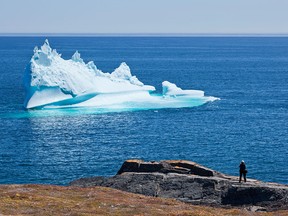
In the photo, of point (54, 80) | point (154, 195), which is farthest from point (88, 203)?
point (54, 80)

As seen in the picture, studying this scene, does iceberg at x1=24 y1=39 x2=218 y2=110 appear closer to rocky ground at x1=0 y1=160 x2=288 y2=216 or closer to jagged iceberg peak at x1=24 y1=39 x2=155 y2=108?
jagged iceberg peak at x1=24 y1=39 x2=155 y2=108

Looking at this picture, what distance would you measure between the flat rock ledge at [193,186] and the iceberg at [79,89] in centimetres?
4406

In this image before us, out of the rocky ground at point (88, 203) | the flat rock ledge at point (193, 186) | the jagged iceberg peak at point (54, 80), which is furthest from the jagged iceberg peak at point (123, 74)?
the rocky ground at point (88, 203)

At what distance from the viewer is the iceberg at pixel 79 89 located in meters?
80.2

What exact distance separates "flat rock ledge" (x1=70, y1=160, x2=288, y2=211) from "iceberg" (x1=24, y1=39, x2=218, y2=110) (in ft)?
145

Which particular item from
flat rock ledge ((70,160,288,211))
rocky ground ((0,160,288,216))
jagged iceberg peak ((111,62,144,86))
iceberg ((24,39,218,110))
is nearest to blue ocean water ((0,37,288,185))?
iceberg ((24,39,218,110))

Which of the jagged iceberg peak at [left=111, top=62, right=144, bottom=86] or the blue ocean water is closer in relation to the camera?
the blue ocean water

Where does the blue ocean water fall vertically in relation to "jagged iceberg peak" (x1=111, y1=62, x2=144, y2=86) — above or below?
below

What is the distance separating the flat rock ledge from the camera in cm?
3166

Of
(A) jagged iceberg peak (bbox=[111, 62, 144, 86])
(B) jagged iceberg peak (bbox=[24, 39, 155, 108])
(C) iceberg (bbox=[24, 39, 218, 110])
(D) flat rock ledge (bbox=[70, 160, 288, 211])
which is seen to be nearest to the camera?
(D) flat rock ledge (bbox=[70, 160, 288, 211])

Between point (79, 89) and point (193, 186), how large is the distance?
166 ft

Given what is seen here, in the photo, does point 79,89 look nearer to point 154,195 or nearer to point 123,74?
point 123,74

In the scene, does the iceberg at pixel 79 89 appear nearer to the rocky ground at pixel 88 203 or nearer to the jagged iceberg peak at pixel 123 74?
the jagged iceberg peak at pixel 123 74

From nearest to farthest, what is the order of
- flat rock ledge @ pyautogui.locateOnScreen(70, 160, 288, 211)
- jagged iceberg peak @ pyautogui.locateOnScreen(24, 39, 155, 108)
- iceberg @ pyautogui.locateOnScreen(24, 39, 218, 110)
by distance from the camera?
flat rock ledge @ pyautogui.locateOnScreen(70, 160, 288, 211) < jagged iceberg peak @ pyautogui.locateOnScreen(24, 39, 155, 108) < iceberg @ pyautogui.locateOnScreen(24, 39, 218, 110)
